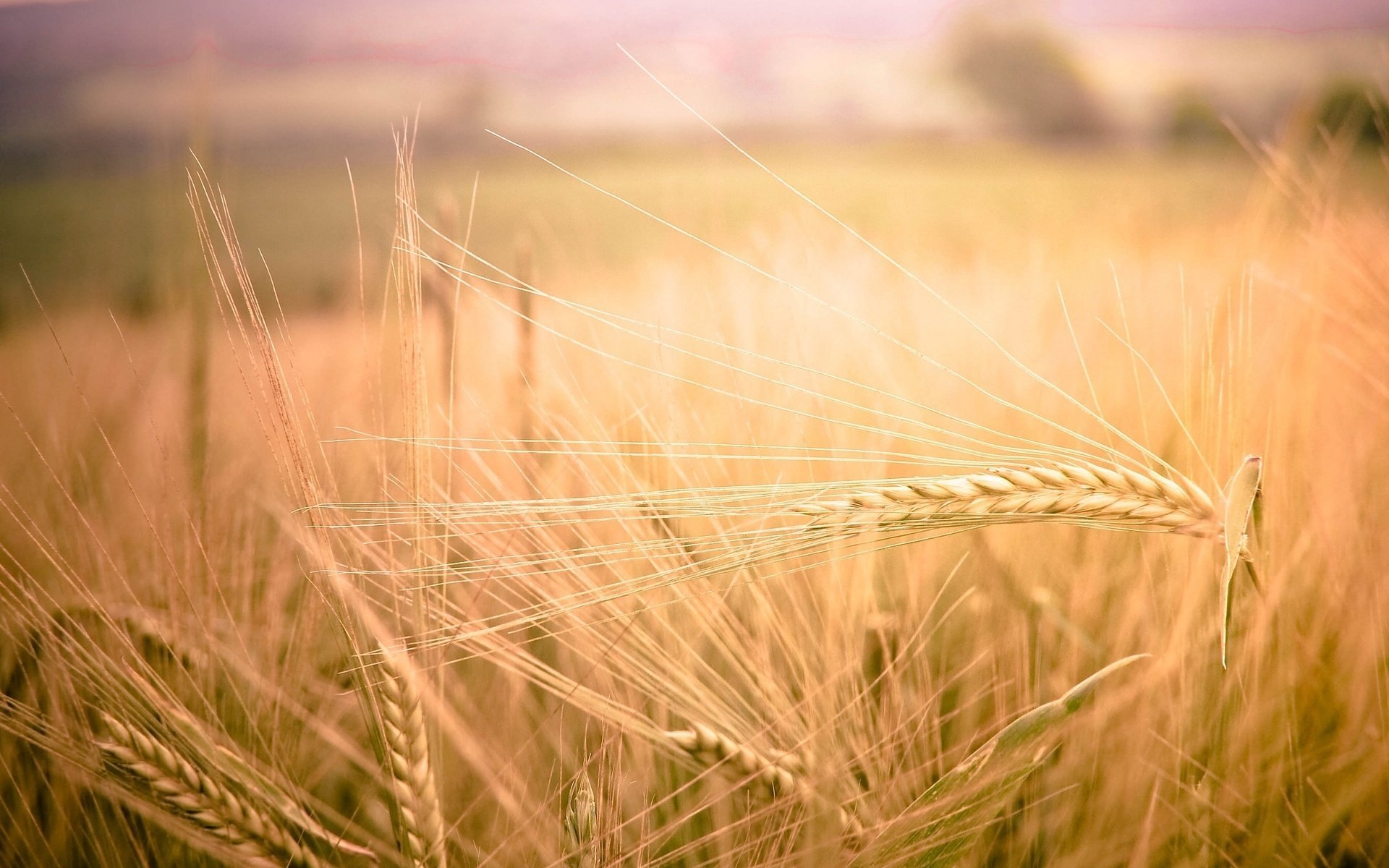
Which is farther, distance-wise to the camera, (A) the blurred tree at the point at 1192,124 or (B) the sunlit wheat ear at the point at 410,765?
(A) the blurred tree at the point at 1192,124

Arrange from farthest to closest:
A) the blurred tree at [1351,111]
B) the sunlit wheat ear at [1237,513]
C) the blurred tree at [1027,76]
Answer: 1. the blurred tree at [1027,76]
2. the blurred tree at [1351,111]
3. the sunlit wheat ear at [1237,513]

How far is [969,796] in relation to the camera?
301mm

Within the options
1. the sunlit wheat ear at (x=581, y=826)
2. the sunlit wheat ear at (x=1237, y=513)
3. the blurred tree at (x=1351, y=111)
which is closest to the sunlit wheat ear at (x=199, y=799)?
the sunlit wheat ear at (x=581, y=826)

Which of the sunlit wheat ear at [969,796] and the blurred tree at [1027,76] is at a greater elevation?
the blurred tree at [1027,76]

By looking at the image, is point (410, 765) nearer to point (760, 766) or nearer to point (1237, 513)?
point (760, 766)

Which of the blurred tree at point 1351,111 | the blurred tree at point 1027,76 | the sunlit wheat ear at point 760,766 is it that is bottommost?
the sunlit wheat ear at point 760,766

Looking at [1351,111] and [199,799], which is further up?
[1351,111]

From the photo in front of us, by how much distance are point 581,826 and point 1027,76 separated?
1.11m

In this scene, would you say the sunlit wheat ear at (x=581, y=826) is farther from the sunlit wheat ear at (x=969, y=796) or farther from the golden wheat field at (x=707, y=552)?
the sunlit wheat ear at (x=969, y=796)

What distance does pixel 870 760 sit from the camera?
406mm

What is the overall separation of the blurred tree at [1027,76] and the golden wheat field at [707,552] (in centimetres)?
32

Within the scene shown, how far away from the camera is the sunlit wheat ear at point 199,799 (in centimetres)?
32

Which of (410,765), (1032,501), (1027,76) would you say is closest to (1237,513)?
(1032,501)

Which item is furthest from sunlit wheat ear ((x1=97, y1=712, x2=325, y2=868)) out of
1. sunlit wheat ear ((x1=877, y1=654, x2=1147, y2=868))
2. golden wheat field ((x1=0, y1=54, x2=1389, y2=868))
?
sunlit wheat ear ((x1=877, y1=654, x2=1147, y2=868))
